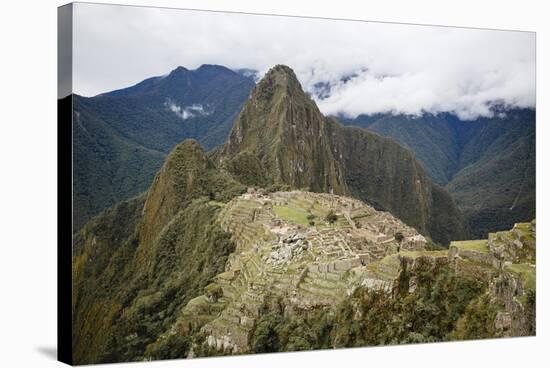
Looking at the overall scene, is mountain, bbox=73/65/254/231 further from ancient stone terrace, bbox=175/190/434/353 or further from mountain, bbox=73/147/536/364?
ancient stone terrace, bbox=175/190/434/353

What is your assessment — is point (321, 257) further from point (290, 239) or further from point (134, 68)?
point (134, 68)

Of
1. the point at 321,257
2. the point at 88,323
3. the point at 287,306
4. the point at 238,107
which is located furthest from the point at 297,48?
the point at 88,323

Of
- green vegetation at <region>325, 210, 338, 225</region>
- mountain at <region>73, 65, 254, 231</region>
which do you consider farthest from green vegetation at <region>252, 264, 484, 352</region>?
mountain at <region>73, 65, 254, 231</region>

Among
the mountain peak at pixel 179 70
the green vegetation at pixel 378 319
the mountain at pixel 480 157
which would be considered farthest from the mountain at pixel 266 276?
the mountain peak at pixel 179 70

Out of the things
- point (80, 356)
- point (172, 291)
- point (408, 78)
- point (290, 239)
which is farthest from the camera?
point (408, 78)

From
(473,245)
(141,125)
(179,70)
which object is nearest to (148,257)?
(141,125)
